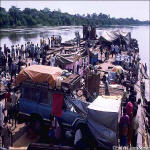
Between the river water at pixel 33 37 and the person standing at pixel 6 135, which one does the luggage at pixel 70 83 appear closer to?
the person standing at pixel 6 135

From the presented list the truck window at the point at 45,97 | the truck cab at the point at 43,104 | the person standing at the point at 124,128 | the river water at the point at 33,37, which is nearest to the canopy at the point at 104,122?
the person standing at the point at 124,128

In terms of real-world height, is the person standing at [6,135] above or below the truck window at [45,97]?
below

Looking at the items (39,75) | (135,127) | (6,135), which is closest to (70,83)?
(39,75)

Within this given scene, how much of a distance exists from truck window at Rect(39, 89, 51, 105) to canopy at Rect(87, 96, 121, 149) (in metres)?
1.75

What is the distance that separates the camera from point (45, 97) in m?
10.2

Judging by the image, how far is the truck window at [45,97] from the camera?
10.1m

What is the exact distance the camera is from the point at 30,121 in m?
10.5

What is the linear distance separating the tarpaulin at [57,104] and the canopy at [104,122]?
1.20 meters

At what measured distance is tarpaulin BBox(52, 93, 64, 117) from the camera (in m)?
9.90

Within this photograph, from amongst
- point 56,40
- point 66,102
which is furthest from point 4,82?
point 56,40

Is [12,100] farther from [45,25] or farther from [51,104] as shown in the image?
[45,25]

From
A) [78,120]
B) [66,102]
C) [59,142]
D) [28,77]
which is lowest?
[59,142]

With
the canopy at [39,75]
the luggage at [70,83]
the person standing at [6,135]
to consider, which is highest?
the canopy at [39,75]

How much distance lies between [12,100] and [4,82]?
16.2 ft
